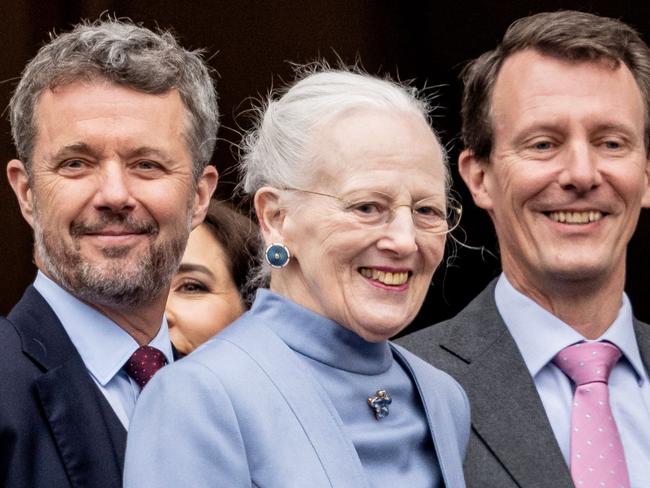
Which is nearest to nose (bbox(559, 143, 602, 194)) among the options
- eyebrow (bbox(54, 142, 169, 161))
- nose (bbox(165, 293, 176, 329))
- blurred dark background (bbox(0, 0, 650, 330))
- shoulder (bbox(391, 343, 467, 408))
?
shoulder (bbox(391, 343, 467, 408))

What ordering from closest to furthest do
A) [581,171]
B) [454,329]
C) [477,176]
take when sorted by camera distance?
[581,171] < [454,329] < [477,176]

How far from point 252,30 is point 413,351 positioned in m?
1.65

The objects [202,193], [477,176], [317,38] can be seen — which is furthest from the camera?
[317,38]

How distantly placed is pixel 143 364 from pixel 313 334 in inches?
17.2

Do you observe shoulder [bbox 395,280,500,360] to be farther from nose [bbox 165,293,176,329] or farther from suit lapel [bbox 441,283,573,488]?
nose [bbox 165,293,176,329]

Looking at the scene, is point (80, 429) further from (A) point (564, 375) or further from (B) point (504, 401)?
(A) point (564, 375)

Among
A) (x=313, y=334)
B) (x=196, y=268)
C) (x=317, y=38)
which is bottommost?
(x=196, y=268)

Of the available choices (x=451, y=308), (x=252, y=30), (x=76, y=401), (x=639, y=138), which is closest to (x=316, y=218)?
(x=76, y=401)

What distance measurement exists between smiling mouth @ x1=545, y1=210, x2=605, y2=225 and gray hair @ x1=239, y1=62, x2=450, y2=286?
568mm

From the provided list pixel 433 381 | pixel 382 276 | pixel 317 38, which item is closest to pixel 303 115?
pixel 382 276

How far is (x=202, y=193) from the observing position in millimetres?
2992

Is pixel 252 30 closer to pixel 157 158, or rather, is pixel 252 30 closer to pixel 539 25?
pixel 539 25

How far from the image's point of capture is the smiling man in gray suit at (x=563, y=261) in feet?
9.94

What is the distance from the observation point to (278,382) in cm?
243
